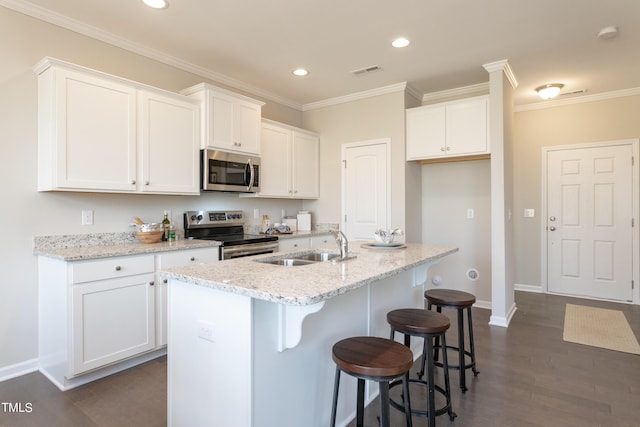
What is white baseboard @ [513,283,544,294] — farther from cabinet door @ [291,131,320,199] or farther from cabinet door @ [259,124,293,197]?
cabinet door @ [259,124,293,197]

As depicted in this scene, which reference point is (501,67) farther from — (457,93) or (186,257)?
(186,257)

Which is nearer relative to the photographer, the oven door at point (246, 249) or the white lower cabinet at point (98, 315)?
the white lower cabinet at point (98, 315)

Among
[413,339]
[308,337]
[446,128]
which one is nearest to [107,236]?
[308,337]

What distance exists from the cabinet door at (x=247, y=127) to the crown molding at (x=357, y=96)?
1321 millimetres

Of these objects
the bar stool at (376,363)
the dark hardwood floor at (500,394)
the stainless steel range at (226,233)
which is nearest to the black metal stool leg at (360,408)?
the bar stool at (376,363)

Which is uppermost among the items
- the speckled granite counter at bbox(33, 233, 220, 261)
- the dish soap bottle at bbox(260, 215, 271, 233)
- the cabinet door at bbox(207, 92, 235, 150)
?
the cabinet door at bbox(207, 92, 235, 150)

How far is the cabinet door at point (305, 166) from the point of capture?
15.5ft

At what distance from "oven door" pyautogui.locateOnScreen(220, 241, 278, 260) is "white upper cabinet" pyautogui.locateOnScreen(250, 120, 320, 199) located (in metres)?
0.70

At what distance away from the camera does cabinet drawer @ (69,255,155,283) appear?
2369mm

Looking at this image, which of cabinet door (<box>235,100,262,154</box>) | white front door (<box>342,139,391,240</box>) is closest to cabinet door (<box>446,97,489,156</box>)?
white front door (<box>342,139,391,240</box>)

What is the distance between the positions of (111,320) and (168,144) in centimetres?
152

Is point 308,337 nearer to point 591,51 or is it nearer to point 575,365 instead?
point 575,365

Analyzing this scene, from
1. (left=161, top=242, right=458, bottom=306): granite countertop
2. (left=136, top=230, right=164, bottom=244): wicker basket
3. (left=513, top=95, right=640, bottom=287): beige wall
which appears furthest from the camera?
(left=513, top=95, right=640, bottom=287): beige wall

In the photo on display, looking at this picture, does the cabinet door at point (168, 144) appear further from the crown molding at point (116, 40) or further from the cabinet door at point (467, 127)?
the cabinet door at point (467, 127)
